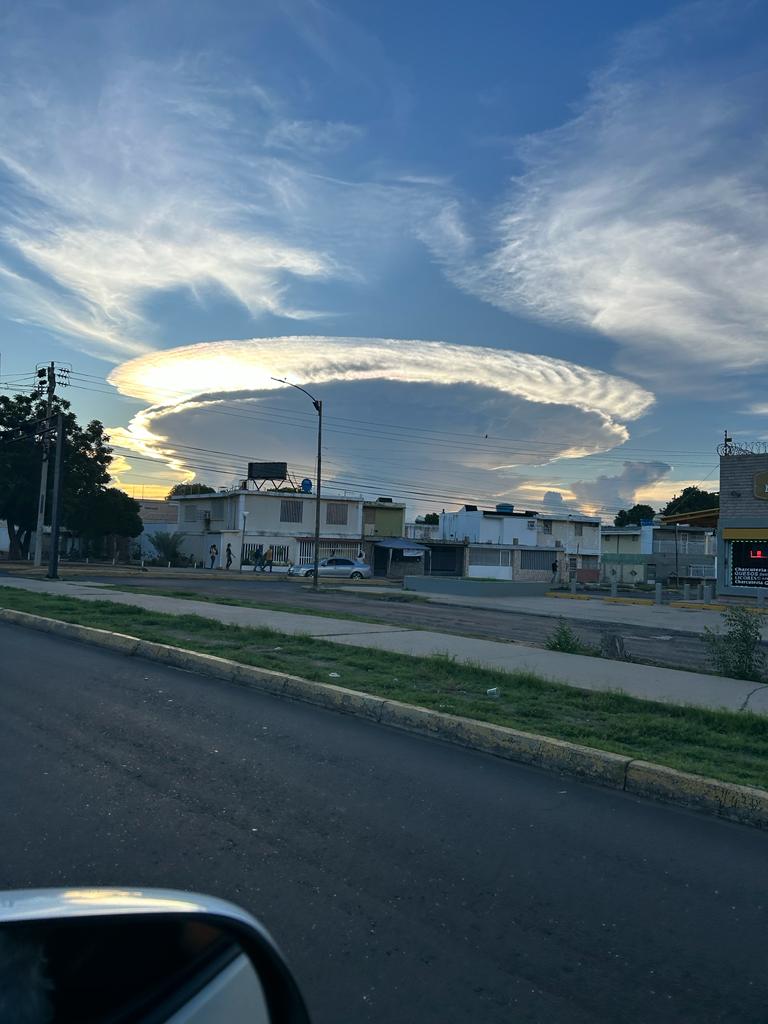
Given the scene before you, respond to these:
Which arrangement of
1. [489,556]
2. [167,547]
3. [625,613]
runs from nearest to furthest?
[625,613] < [167,547] < [489,556]

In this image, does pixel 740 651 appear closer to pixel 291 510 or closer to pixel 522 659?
pixel 522 659

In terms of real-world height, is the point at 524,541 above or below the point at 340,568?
above

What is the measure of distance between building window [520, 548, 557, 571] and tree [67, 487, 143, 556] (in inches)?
1270

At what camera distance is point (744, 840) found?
5223mm

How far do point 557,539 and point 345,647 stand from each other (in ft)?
217

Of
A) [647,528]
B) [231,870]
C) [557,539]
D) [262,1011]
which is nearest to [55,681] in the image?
[231,870]

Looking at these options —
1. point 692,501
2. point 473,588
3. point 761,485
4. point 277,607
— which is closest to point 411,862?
point 277,607

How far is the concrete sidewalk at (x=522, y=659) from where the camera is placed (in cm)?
975

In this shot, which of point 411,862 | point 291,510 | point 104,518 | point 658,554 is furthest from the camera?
point 658,554

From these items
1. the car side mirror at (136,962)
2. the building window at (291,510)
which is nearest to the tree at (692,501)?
the building window at (291,510)

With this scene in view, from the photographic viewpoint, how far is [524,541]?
Result: 73.4 m

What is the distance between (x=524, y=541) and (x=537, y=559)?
2039 mm

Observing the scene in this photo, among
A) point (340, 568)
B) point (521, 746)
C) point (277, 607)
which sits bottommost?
point (521, 746)

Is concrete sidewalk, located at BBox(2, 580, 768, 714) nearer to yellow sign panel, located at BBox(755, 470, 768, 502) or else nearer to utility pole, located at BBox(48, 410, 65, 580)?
utility pole, located at BBox(48, 410, 65, 580)
